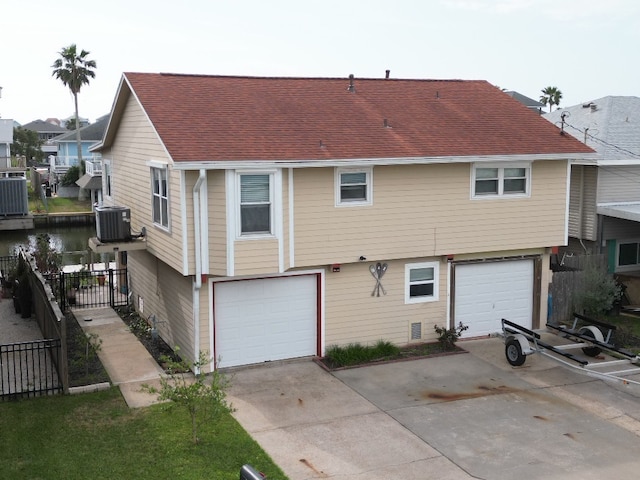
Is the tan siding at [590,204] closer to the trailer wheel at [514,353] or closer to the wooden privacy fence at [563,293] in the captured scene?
the wooden privacy fence at [563,293]

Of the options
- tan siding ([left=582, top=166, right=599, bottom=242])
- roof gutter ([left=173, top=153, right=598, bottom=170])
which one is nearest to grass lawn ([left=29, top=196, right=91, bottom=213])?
tan siding ([left=582, top=166, right=599, bottom=242])

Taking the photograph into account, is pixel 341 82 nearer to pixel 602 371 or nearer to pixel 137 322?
pixel 137 322

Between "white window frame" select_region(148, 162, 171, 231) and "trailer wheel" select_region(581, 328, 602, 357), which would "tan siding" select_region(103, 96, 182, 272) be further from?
"trailer wheel" select_region(581, 328, 602, 357)

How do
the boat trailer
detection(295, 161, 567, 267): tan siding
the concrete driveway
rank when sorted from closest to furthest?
the concrete driveway < the boat trailer < detection(295, 161, 567, 267): tan siding

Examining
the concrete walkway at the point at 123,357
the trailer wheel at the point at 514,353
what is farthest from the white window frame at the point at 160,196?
the trailer wheel at the point at 514,353

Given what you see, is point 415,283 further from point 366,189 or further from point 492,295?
point 366,189
